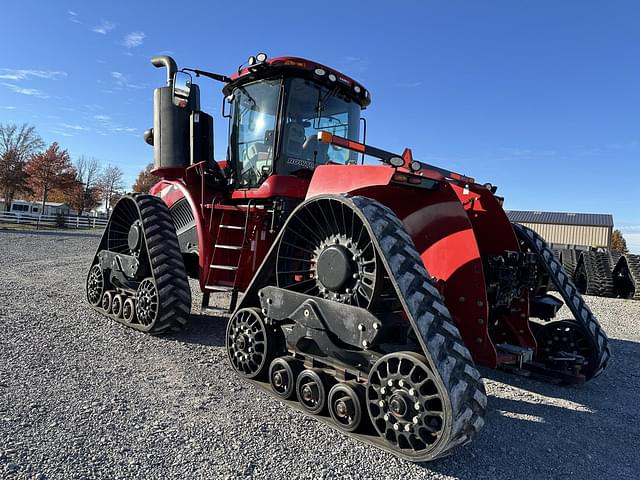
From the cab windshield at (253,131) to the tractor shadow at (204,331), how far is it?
192 cm

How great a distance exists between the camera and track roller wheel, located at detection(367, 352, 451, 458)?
2.78 m

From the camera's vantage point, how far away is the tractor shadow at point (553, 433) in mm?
3033

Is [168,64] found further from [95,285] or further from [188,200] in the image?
[95,285]

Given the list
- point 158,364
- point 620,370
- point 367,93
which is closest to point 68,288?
point 158,364

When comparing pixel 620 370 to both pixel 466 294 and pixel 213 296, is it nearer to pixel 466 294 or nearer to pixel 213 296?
pixel 466 294

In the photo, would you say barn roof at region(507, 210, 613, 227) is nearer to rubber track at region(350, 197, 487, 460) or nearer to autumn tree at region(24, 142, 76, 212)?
autumn tree at region(24, 142, 76, 212)

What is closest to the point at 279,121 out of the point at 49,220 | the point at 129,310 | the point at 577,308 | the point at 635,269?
the point at 129,310

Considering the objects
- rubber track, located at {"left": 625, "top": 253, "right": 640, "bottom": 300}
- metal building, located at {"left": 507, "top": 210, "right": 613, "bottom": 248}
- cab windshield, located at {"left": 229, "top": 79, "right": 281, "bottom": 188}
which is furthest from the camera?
metal building, located at {"left": 507, "top": 210, "right": 613, "bottom": 248}

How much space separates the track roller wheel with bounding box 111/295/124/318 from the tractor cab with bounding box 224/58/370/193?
2176 mm

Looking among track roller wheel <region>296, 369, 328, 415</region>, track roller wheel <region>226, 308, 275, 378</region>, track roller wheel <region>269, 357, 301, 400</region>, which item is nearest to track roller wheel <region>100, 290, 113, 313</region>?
track roller wheel <region>226, 308, 275, 378</region>

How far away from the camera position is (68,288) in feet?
28.6

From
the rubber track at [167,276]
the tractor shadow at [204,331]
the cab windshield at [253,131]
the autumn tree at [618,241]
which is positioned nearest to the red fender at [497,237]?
the cab windshield at [253,131]

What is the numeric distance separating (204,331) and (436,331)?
155 inches

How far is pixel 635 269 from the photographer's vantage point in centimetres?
1379
